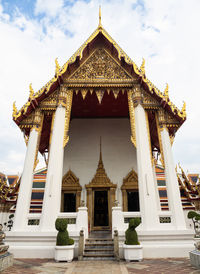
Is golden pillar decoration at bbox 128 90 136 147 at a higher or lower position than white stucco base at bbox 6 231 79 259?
higher

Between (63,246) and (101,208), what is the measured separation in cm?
396

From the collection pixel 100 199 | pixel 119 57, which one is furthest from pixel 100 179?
pixel 119 57

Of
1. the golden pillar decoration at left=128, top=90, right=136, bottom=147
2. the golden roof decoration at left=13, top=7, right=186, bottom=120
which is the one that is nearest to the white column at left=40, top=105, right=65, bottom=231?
the golden roof decoration at left=13, top=7, right=186, bottom=120

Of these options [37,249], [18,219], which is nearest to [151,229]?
[37,249]

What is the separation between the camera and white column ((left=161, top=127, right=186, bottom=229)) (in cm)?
540

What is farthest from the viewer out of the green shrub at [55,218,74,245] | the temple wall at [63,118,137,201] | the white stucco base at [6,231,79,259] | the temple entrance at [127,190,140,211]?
the temple wall at [63,118,137,201]

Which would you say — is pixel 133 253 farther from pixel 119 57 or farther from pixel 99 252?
pixel 119 57

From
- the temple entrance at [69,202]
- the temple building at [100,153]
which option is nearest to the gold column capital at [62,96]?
the temple building at [100,153]

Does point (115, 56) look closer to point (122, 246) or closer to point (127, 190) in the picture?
point (127, 190)

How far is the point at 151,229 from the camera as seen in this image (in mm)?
5172

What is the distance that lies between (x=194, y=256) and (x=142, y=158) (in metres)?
3.12

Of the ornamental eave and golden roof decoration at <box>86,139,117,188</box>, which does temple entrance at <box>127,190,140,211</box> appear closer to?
golden roof decoration at <box>86,139,117,188</box>

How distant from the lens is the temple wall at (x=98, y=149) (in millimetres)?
8891

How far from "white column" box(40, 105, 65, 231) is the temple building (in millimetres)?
27
